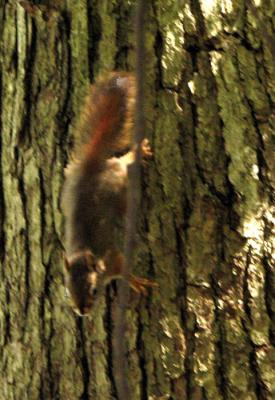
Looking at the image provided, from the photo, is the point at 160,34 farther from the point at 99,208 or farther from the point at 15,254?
the point at 15,254

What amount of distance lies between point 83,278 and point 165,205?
13.6 inches

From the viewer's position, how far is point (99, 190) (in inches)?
93.6

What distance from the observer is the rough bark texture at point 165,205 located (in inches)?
80.0

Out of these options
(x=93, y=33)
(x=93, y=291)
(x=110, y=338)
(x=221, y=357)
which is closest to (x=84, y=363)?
(x=110, y=338)

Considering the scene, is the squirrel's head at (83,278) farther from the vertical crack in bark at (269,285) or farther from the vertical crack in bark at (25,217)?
the vertical crack in bark at (269,285)

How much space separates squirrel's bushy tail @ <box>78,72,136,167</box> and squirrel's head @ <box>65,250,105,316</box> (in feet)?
0.92

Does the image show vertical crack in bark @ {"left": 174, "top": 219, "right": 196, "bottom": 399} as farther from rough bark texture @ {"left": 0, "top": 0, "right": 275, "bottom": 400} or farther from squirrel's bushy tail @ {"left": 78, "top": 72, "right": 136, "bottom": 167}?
squirrel's bushy tail @ {"left": 78, "top": 72, "right": 136, "bottom": 167}

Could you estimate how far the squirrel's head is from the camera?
210cm

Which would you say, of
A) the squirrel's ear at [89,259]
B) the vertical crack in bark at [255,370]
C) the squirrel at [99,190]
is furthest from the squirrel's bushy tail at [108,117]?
the vertical crack in bark at [255,370]

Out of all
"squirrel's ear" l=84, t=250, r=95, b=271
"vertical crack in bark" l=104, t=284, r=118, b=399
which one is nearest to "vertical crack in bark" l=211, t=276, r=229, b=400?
"vertical crack in bark" l=104, t=284, r=118, b=399

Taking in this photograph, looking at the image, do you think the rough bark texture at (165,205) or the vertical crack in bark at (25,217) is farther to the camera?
the vertical crack in bark at (25,217)

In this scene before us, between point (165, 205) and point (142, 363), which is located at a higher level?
point (165, 205)

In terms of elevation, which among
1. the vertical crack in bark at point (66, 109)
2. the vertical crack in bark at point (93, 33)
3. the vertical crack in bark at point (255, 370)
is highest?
the vertical crack in bark at point (93, 33)

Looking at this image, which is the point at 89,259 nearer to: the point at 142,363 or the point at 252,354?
the point at 142,363
